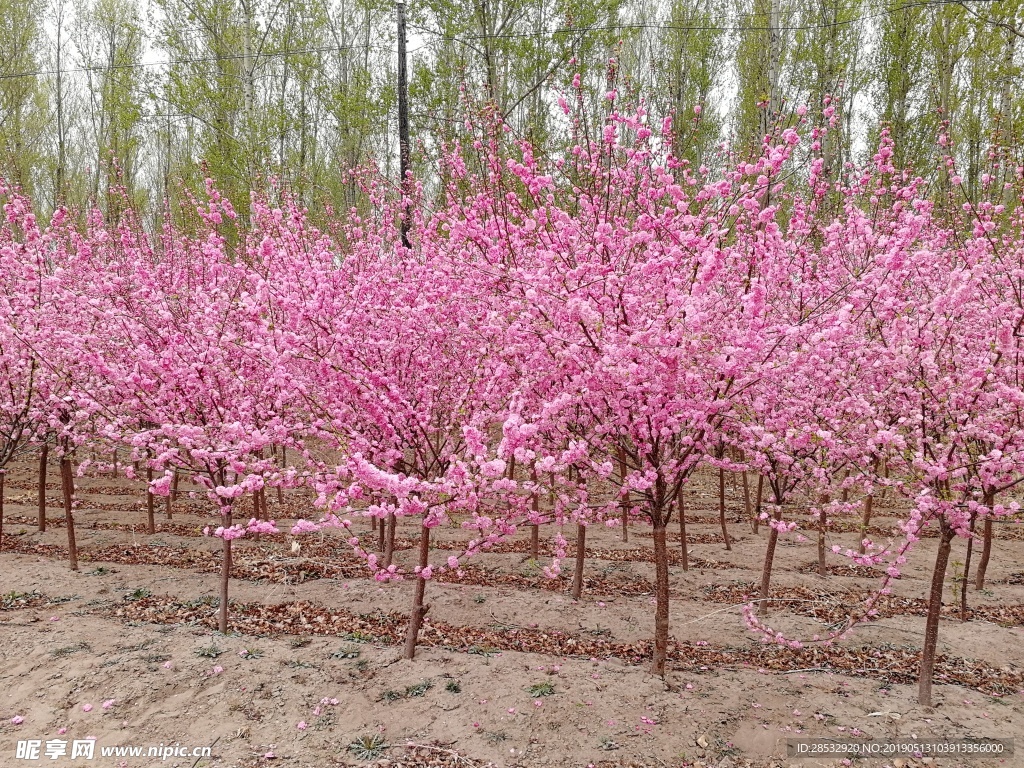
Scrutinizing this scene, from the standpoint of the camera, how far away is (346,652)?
549 centimetres

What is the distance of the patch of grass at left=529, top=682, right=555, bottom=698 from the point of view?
4.84 metres

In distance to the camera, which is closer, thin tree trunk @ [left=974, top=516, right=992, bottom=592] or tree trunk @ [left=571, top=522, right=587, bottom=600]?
tree trunk @ [left=571, top=522, right=587, bottom=600]

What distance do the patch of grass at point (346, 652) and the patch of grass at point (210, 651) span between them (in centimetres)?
103

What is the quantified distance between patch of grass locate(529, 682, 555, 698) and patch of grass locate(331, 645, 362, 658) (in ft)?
5.52

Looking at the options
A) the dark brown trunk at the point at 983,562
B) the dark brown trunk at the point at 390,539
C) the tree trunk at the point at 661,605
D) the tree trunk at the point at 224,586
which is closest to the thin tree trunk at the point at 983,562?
the dark brown trunk at the point at 983,562

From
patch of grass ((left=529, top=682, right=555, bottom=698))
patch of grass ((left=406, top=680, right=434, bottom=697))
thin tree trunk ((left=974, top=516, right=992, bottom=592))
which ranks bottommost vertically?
patch of grass ((left=406, top=680, right=434, bottom=697))

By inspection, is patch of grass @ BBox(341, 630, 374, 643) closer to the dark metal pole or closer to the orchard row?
the orchard row

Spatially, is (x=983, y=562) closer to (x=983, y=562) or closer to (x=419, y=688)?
(x=983, y=562)

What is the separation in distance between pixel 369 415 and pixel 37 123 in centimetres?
2558

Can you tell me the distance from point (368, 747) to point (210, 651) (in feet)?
6.73

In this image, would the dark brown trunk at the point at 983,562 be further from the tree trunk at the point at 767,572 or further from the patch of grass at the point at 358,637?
the patch of grass at the point at 358,637

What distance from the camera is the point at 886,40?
52.3 ft

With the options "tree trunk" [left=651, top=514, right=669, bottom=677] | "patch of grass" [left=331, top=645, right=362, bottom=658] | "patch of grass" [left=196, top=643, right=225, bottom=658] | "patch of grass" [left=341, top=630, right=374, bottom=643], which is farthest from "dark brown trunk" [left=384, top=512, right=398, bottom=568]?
"tree trunk" [left=651, top=514, right=669, bottom=677]

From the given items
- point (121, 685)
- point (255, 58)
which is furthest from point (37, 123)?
point (121, 685)
